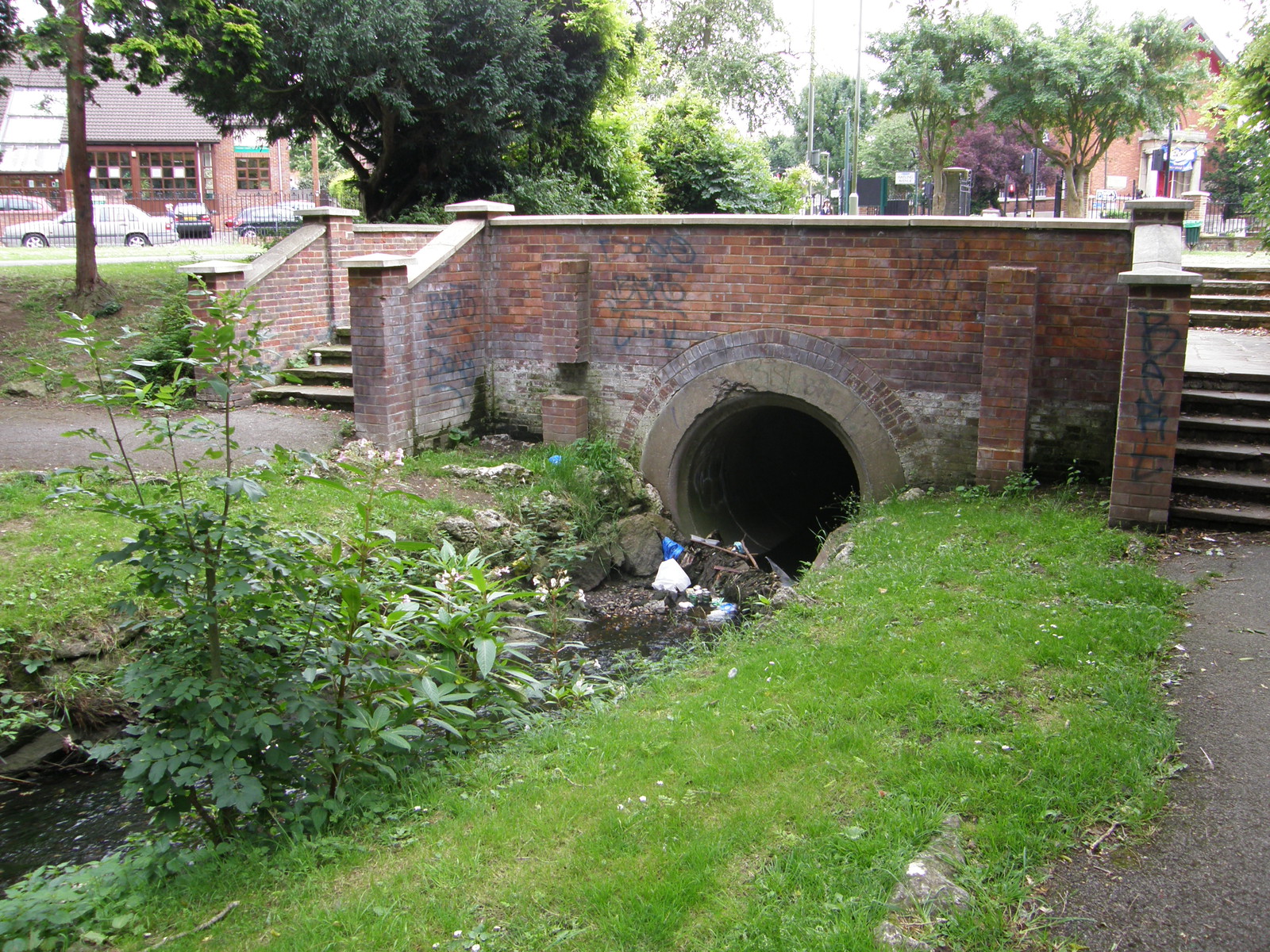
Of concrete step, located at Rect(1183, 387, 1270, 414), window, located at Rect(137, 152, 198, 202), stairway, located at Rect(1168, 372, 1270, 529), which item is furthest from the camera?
window, located at Rect(137, 152, 198, 202)

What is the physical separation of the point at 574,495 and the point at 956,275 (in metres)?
4.17

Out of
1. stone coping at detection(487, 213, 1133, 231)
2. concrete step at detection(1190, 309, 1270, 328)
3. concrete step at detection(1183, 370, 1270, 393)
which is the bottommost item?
concrete step at detection(1183, 370, 1270, 393)

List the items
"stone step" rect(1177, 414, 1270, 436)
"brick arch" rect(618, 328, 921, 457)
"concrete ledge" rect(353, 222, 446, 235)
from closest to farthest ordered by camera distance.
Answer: "stone step" rect(1177, 414, 1270, 436), "brick arch" rect(618, 328, 921, 457), "concrete ledge" rect(353, 222, 446, 235)

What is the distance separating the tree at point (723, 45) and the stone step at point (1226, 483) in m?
33.1

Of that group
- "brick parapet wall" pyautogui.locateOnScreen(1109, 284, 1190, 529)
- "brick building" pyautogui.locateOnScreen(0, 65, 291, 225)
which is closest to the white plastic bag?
"brick parapet wall" pyautogui.locateOnScreen(1109, 284, 1190, 529)

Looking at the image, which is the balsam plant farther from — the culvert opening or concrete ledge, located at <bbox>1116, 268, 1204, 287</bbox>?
the culvert opening

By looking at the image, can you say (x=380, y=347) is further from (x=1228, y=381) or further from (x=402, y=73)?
(x=1228, y=381)

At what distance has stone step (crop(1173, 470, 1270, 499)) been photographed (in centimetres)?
746

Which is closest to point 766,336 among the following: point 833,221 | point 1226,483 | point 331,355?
point 833,221

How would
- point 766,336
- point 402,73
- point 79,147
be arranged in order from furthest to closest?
1. point 402,73
2. point 79,147
3. point 766,336

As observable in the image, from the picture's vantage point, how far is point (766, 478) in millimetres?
13484

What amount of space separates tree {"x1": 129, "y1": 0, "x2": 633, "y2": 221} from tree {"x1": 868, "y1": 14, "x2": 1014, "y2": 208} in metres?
16.2

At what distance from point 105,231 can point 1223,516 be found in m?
32.6

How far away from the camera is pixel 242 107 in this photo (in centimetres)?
1391
